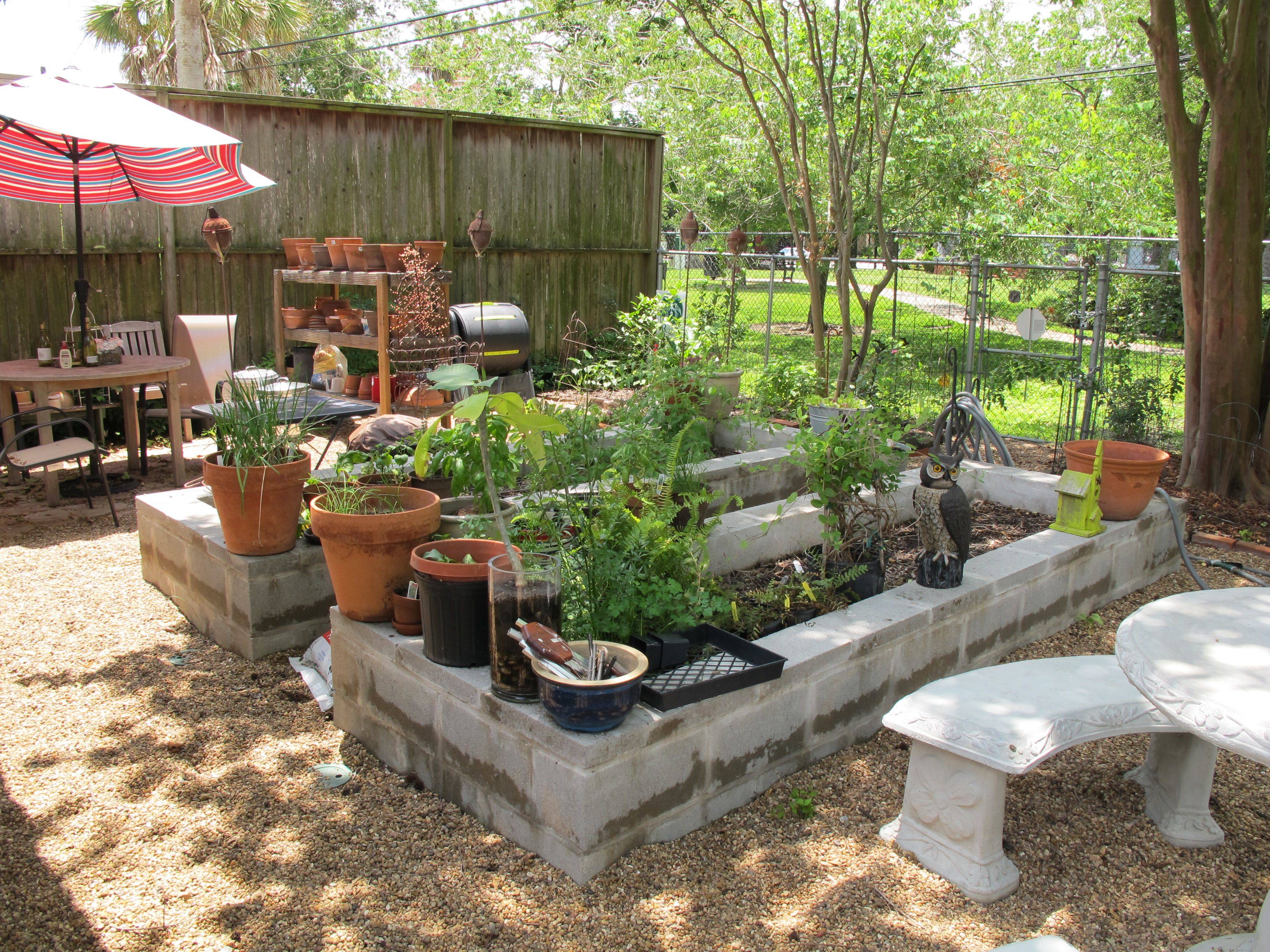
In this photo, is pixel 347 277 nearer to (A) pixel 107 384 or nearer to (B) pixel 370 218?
(B) pixel 370 218

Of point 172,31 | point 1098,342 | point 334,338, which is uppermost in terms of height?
point 172,31

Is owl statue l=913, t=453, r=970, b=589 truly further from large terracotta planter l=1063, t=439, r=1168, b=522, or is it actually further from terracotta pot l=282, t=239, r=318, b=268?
terracotta pot l=282, t=239, r=318, b=268

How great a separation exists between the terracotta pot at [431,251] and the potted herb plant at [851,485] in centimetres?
466

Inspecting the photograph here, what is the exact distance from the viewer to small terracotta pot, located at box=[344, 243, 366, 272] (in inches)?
279

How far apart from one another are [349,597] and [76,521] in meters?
3.21

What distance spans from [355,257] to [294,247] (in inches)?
32.4

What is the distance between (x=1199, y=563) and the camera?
4.93m

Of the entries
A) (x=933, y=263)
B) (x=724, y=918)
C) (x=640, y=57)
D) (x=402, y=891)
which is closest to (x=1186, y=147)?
(x=933, y=263)

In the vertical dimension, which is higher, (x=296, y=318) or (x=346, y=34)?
(x=346, y=34)

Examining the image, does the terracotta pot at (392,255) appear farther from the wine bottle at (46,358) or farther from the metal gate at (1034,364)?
the metal gate at (1034,364)

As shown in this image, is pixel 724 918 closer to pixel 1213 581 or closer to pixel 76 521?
pixel 1213 581

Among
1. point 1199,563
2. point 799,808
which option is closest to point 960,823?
point 799,808

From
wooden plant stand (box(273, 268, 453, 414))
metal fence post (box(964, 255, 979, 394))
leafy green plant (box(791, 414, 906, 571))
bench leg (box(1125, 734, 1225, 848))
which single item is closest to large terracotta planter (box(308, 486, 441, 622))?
leafy green plant (box(791, 414, 906, 571))

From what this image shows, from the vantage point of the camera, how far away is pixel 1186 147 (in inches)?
231
